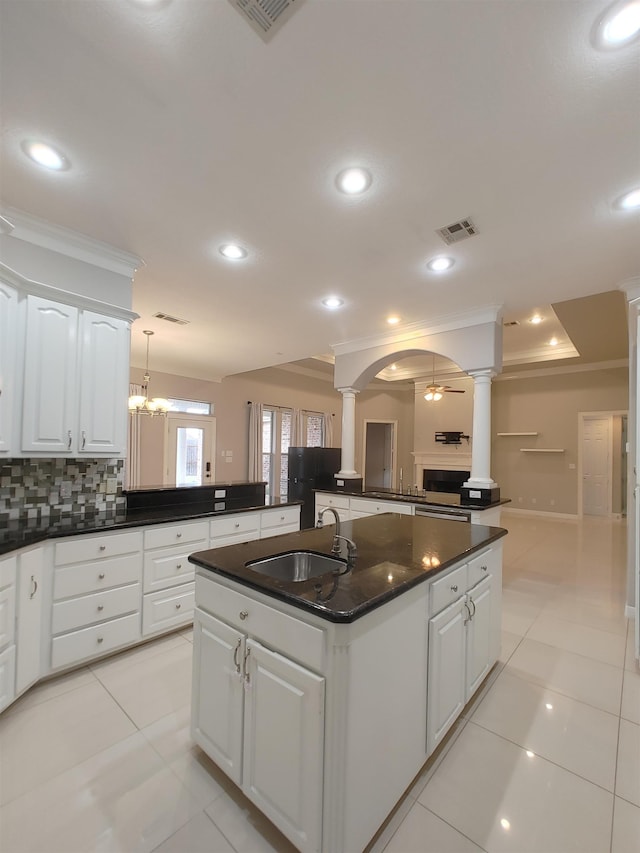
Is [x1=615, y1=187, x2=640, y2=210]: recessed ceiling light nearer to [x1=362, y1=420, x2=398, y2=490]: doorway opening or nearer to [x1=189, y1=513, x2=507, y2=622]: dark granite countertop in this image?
[x1=189, y1=513, x2=507, y2=622]: dark granite countertop

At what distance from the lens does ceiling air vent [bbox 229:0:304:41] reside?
125 centimetres

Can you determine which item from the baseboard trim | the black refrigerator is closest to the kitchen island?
the black refrigerator

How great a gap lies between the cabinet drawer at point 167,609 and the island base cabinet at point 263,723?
47.5 inches

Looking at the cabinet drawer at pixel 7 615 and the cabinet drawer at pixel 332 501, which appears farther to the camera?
the cabinet drawer at pixel 332 501

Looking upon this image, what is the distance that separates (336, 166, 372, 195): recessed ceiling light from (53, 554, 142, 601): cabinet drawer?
2721 mm

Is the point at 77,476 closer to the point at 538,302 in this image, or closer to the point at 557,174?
the point at 557,174

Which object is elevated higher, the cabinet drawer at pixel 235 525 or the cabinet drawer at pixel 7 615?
the cabinet drawer at pixel 235 525

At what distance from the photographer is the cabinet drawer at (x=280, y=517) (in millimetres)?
3648

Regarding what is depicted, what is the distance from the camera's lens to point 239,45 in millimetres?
1394

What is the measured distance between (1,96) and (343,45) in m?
1.45

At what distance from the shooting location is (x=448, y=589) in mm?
1810

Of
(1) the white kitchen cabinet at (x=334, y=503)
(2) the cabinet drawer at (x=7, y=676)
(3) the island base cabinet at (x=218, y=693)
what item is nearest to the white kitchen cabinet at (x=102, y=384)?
(2) the cabinet drawer at (x=7, y=676)

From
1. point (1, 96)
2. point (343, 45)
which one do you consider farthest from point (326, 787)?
point (1, 96)

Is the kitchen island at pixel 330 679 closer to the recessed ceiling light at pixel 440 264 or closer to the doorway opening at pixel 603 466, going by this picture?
the recessed ceiling light at pixel 440 264
